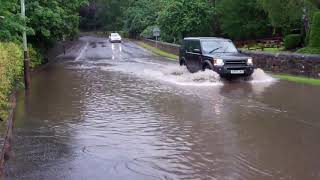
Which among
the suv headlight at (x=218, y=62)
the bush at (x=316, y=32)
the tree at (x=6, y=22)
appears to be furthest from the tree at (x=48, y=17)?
the bush at (x=316, y=32)

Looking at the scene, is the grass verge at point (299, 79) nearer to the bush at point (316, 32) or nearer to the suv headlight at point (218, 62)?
the suv headlight at point (218, 62)

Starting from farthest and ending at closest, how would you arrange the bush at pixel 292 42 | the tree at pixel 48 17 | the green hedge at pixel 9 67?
the bush at pixel 292 42, the tree at pixel 48 17, the green hedge at pixel 9 67

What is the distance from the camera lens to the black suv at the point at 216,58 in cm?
2042

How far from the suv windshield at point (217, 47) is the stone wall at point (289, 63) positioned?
2.47 meters

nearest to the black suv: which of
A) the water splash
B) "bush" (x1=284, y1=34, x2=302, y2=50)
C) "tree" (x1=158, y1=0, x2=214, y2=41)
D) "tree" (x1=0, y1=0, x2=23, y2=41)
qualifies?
the water splash

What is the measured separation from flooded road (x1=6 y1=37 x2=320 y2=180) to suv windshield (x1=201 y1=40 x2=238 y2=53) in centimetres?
326

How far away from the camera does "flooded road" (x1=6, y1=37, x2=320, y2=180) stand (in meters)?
7.96

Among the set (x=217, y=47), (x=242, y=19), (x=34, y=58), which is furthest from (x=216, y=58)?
(x=242, y=19)

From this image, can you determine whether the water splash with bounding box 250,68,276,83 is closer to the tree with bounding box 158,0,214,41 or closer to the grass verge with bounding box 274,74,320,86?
the grass verge with bounding box 274,74,320,86

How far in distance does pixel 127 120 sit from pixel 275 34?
39987 millimetres

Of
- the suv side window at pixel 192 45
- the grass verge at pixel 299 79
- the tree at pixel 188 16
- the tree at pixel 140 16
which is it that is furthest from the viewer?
the tree at pixel 140 16

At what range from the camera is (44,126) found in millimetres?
11695

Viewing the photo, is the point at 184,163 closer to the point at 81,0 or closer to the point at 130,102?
the point at 130,102

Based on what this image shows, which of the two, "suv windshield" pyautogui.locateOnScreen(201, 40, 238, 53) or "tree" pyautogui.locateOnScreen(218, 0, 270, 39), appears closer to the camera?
"suv windshield" pyautogui.locateOnScreen(201, 40, 238, 53)
